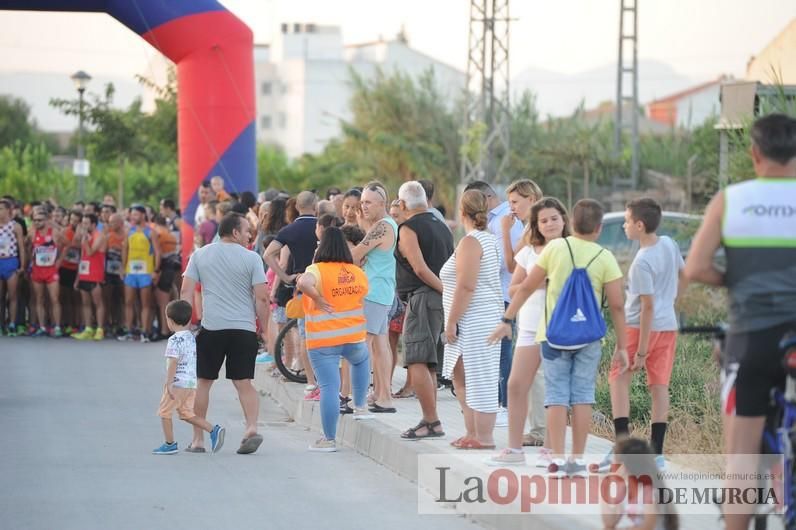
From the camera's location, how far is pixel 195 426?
36.5 feet

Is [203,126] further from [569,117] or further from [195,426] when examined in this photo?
[569,117]

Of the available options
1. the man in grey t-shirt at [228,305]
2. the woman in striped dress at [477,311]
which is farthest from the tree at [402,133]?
the woman in striped dress at [477,311]

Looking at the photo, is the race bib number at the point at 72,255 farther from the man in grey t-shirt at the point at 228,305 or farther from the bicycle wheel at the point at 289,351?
the man in grey t-shirt at the point at 228,305

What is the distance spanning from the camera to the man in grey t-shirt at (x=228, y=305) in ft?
36.0

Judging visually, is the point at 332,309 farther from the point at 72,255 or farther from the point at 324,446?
the point at 72,255

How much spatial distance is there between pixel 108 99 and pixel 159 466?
25.6m

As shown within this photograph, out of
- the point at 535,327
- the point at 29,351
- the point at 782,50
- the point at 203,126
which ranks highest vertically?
the point at 782,50

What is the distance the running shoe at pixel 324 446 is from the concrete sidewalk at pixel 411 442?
23 centimetres

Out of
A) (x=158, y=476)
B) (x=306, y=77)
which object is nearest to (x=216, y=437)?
(x=158, y=476)

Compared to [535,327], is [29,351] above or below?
below

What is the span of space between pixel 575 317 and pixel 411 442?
2.50 meters

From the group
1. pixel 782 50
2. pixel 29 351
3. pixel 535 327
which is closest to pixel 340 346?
pixel 535 327

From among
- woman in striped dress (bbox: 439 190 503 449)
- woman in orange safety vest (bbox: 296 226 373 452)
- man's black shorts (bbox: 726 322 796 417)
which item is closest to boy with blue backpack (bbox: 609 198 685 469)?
woman in striped dress (bbox: 439 190 503 449)
